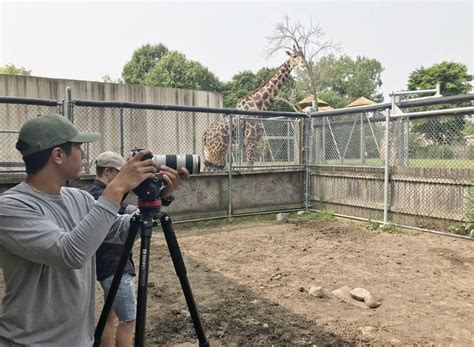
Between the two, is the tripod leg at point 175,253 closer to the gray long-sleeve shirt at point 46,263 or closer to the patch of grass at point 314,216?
the gray long-sleeve shirt at point 46,263

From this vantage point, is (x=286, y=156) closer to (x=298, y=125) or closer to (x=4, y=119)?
(x=298, y=125)

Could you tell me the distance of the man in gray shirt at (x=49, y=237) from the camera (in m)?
1.48

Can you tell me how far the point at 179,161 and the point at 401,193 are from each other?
6047 mm

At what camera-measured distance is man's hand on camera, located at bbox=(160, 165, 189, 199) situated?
6.06 feet

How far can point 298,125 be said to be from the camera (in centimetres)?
886

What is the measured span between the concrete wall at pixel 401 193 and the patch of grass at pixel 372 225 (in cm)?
16

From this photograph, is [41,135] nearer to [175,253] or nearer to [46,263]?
[46,263]

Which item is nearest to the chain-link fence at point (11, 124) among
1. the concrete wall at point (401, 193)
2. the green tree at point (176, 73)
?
the concrete wall at point (401, 193)

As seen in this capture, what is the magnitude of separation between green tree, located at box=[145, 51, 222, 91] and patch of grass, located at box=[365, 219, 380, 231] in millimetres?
41560

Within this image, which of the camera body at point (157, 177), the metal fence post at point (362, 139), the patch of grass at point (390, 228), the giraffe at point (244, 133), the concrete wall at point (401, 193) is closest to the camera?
the camera body at point (157, 177)

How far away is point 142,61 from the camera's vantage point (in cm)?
5438

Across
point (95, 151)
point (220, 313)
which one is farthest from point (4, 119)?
point (220, 313)

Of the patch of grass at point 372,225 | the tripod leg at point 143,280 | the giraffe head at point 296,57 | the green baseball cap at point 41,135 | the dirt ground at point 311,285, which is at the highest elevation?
the giraffe head at point 296,57

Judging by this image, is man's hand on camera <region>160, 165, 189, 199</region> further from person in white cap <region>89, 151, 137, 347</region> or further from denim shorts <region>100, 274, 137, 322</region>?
denim shorts <region>100, 274, 137, 322</region>
